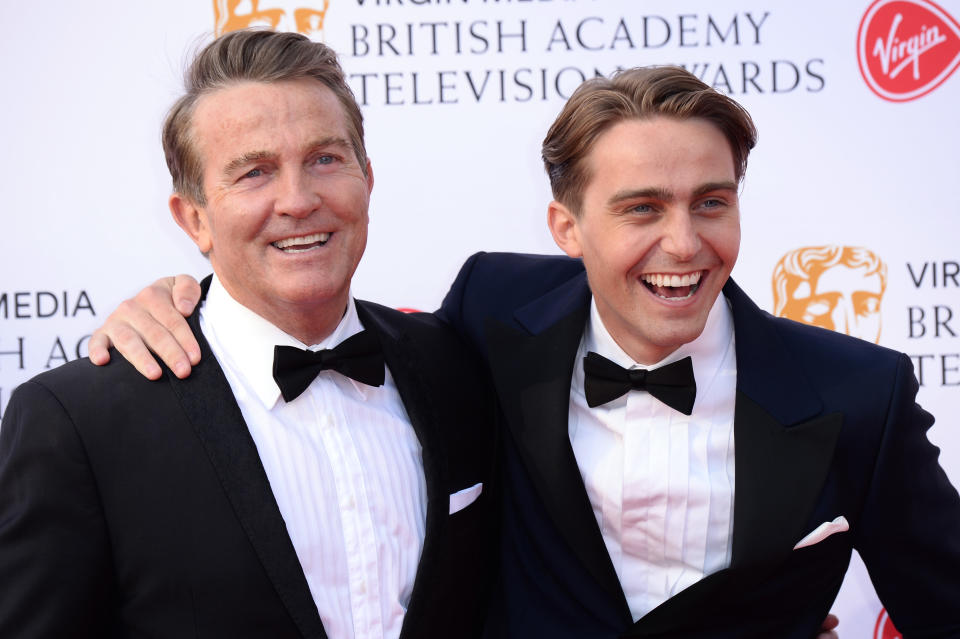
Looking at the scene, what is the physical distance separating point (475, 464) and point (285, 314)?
1.76 ft

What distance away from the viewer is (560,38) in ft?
9.51

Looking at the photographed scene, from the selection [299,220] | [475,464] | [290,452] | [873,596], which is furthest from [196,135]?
[873,596]

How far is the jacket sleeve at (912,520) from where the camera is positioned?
194cm

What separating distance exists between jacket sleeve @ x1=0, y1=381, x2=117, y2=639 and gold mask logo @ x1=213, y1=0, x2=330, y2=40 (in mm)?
1671

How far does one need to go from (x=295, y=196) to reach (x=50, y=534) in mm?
757

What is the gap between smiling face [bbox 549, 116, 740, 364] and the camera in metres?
1.95

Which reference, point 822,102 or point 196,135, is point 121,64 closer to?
point 196,135

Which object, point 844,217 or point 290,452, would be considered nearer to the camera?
point 290,452

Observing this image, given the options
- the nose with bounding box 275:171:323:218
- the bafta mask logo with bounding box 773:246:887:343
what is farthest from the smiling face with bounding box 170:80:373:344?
the bafta mask logo with bounding box 773:246:887:343

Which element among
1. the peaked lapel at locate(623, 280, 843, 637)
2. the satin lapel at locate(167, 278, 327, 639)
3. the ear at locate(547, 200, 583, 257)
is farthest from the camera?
the ear at locate(547, 200, 583, 257)

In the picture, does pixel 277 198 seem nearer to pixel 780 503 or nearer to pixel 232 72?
pixel 232 72

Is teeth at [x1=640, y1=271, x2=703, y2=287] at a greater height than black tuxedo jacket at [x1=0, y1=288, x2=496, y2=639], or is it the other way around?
teeth at [x1=640, y1=271, x2=703, y2=287]

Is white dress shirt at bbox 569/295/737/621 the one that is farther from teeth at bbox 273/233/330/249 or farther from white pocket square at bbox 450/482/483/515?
teeth at bbox 273/233/330/249

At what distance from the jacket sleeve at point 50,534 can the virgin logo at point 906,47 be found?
8.33 ft
